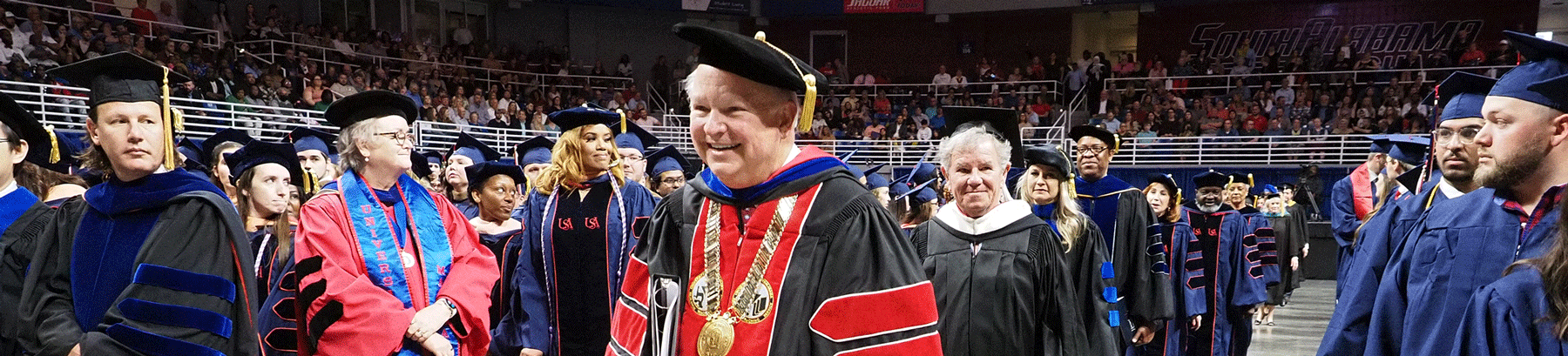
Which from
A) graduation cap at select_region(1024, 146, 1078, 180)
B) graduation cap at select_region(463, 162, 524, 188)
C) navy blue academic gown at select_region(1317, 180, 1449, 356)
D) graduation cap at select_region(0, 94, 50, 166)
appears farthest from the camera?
graduation cap at select_region(463, 162, 524, 188)

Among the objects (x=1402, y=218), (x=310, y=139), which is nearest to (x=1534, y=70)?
(x=1402, y=218)

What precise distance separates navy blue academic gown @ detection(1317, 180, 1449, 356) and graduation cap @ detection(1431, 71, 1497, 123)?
0.26 meters

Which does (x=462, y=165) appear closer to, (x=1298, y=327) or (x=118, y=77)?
(x=118, y=77)

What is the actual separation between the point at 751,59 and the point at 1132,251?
434 centimetres

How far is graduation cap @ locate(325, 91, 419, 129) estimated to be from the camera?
3617 millimetres

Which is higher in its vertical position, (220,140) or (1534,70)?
(1534,70)

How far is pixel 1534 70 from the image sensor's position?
269cm

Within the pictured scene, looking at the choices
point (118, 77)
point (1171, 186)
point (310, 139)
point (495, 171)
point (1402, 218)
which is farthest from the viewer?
point (1171, 186)

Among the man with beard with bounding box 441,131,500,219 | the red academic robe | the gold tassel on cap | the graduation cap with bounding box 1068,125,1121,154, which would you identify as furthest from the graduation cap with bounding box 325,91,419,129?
the graduation cap with bounding box 1068,125,1121,154

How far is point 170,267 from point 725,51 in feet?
6.19

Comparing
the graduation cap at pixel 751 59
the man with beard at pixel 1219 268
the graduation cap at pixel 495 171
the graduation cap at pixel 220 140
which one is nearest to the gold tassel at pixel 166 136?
the graduation cap at pixel 751 59

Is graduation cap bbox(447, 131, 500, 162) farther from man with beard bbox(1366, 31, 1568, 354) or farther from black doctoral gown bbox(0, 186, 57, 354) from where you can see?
man with beard bbox(1366, 31, 1568, 354)

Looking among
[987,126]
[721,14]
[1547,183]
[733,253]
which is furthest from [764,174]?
[721,14]

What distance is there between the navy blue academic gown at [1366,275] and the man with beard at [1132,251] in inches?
86.9
